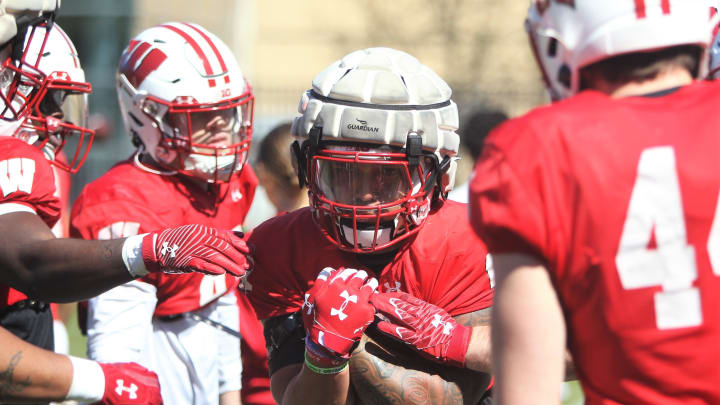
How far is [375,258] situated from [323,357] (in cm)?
44

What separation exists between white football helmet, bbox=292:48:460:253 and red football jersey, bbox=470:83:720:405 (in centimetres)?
92

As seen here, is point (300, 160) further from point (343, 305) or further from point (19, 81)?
point (19, 81)

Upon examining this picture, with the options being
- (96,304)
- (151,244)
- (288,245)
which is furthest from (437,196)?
(96,304)

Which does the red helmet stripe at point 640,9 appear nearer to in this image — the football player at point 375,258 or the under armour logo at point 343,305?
the football player at point 375,258

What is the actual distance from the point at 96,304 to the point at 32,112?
2.51ft

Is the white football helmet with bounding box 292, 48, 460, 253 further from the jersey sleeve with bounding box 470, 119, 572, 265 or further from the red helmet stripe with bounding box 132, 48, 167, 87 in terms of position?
the red helmet stripe with bounding box 132, 48, 167, 87

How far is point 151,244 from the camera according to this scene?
2.56 meters

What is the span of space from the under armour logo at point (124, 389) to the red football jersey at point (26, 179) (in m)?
0.58

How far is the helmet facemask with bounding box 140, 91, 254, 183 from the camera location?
11.0ft

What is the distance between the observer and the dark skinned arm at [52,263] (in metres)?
2.50

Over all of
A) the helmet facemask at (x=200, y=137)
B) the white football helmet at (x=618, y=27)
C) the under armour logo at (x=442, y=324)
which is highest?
the white football helmet at (x=618, y=27)

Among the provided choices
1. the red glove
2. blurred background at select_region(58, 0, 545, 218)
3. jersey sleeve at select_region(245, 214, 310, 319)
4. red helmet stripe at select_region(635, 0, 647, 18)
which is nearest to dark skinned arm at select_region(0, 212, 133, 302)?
jersey sleeve at select_region(245, 214, 310, 319)

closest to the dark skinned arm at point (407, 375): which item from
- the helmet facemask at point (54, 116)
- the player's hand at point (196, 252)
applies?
the player's hand at point (196, 252)

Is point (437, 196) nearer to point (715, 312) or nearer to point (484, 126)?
point (715, 312)
